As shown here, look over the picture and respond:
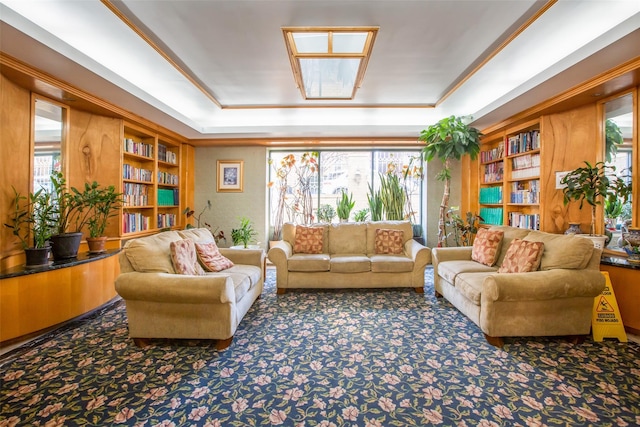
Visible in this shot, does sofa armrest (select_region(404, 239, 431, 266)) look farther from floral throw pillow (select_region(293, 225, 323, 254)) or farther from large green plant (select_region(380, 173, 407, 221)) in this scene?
large green plant (select_region(380, 173, 407, 221))

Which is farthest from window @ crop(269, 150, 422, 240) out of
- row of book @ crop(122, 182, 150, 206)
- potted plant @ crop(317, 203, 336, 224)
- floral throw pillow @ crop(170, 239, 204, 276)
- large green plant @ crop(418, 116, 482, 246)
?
floral throw pillow @ crop(170, 239, 204, 276)

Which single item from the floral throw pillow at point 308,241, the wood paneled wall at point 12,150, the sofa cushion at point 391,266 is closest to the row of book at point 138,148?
the wood paneled wall at point 12,150

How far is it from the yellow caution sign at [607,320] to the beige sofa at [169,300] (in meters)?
3.18

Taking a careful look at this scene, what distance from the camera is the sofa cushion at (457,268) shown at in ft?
10.0

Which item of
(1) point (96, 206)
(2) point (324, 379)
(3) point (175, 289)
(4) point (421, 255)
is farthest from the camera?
(4) point (421, 255)

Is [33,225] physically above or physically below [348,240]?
above

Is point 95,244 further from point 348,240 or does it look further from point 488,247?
point 488,247

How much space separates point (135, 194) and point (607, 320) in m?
5.84

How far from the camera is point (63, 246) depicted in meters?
2.90

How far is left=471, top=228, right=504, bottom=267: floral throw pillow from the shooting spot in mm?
3225

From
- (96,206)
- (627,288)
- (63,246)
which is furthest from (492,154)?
(63,246)

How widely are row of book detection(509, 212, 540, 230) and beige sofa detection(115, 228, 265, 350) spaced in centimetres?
418

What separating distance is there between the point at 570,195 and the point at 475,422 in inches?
115

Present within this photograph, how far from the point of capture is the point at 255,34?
8.52 ft
